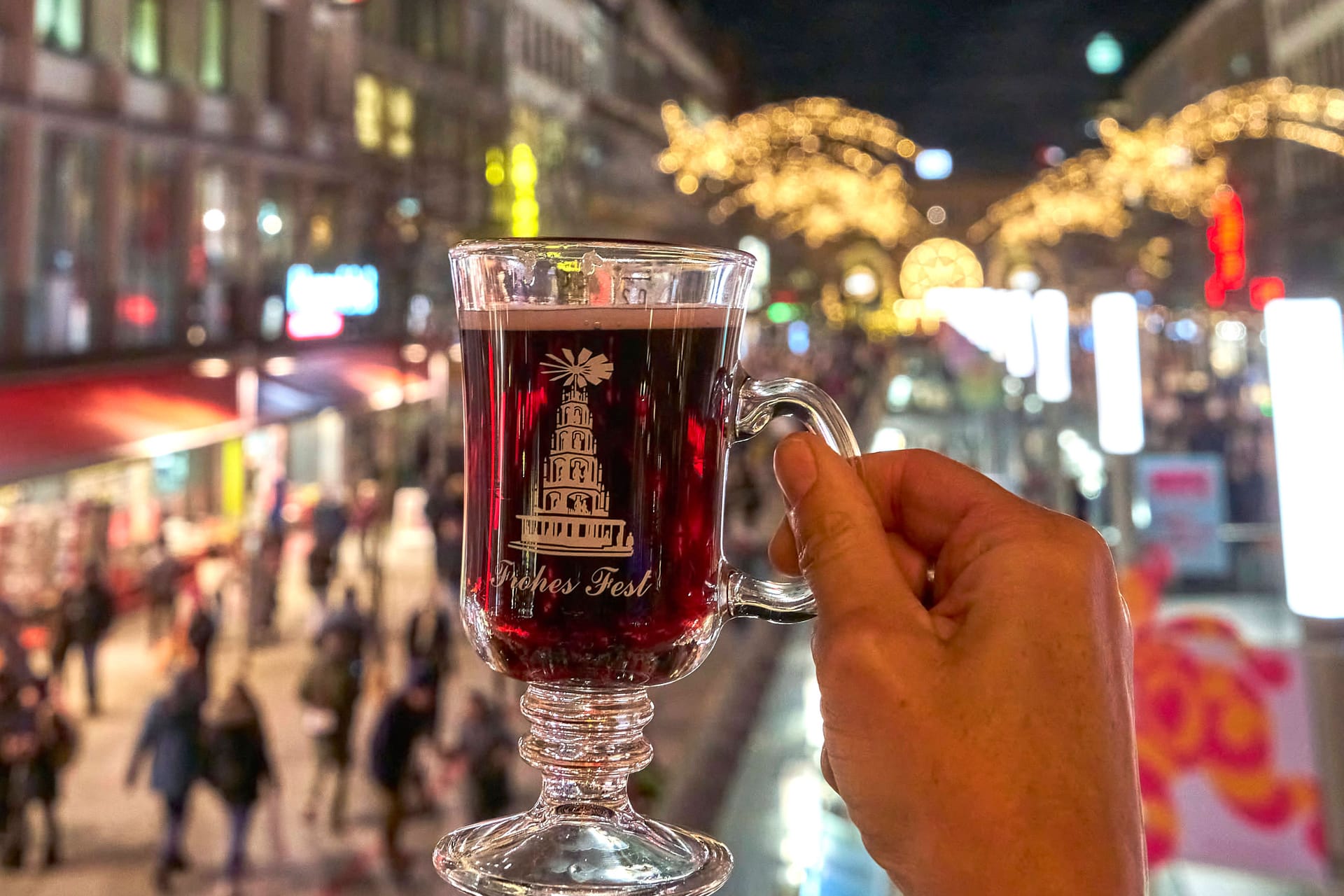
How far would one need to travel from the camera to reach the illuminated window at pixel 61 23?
473 centimetres

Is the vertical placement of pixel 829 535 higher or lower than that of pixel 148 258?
lower

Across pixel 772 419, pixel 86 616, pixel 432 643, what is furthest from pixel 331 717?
pixel 772 419

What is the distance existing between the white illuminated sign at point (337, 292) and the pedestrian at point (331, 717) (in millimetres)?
1753

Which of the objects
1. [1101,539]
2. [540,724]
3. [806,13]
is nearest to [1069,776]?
[1101,539]

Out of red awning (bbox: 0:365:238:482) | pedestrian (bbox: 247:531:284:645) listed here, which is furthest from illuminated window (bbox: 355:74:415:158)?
pedestrian (bbox: 247:531:284:645)

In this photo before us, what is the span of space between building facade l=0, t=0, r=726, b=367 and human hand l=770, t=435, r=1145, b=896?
411cm

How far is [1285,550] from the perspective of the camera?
335 centimetres

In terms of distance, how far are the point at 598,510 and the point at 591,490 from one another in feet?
0.05

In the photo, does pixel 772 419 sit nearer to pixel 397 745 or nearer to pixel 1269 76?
pixel 397 745

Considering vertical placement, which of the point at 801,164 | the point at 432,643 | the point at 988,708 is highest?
the point at 801,164

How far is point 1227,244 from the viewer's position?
22.1 feet

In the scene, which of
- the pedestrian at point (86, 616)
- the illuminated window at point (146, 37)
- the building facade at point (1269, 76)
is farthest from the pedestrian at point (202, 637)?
the building facade at point (1269, 76)

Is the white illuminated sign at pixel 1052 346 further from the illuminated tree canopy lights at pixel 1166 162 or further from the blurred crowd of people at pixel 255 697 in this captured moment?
the blurred crowd of people at pixel 255 697

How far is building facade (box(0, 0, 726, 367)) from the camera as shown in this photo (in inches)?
189
